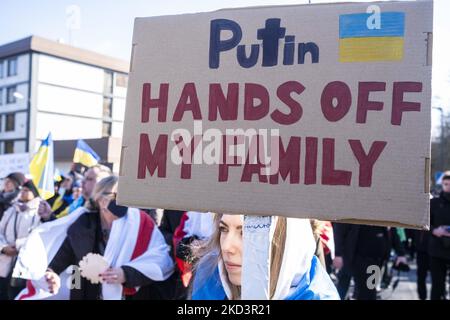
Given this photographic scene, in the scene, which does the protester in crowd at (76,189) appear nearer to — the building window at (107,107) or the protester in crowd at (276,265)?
the protester in crowd at (276,265)

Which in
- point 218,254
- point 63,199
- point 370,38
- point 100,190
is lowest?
point 63,199

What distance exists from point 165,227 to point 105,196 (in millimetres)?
742

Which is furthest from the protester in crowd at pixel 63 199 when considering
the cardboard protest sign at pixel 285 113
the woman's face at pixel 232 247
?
the cardboard protest sign at pixel 285 113

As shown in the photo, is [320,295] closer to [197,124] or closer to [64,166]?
[197,124]

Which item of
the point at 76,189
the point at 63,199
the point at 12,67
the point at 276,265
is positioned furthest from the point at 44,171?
the point at 12,67

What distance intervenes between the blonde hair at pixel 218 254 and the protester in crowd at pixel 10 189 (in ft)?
12.2

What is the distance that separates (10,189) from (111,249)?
9.45 feet

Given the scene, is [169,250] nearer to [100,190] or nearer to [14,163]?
[100,190]

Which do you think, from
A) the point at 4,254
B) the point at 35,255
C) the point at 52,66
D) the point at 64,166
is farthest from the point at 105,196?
the point at 52,66

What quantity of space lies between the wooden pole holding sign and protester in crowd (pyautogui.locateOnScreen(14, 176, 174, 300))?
1820mm

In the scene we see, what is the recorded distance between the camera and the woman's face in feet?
5.60

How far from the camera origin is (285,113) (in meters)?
1.30

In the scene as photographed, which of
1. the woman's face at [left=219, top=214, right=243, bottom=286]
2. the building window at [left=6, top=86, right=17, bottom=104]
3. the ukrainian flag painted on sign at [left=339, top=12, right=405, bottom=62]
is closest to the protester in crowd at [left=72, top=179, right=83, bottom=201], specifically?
the woman's face at [left=219, top=214, right=243, bottom=286]

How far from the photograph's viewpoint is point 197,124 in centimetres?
135
